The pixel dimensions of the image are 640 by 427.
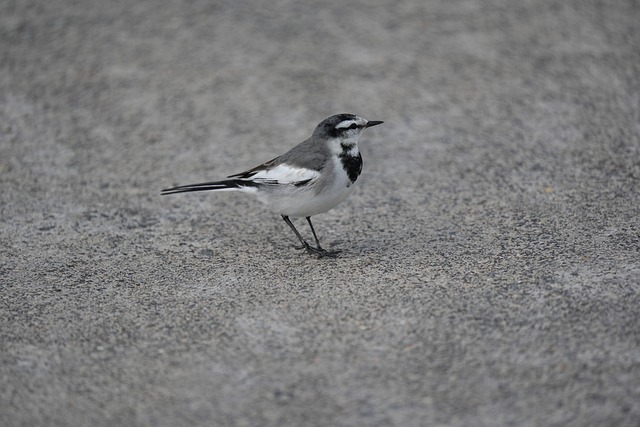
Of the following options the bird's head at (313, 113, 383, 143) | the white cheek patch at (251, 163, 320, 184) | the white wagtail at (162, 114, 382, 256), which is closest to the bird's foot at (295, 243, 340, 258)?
the white wagtail at (162, 114, 382, 256)

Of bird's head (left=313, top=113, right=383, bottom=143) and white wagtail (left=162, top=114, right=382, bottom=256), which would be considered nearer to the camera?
white wagtail (left=162, top=114, right=382, bottom=256)

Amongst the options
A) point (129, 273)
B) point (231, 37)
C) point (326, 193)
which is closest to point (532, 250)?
point (326, 193)

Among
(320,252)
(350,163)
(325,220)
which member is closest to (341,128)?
(350,163)

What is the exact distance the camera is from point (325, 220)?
677 centimetres

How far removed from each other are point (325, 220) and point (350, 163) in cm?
99

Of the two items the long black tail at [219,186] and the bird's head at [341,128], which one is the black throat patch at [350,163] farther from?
the long black tail at [219,186]

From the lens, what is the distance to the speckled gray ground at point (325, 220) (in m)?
4.37

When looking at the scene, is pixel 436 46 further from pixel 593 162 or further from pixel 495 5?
pixel 593 162

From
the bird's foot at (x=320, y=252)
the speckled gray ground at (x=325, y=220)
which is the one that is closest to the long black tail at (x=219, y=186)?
the speckled gray ground at (x=325, y=220)

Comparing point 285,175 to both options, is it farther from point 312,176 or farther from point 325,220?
point 325,220

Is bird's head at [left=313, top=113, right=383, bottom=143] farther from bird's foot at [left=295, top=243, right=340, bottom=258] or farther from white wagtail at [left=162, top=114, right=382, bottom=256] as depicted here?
bird's foot at [left=295, top=243, right=340, bottom=258]

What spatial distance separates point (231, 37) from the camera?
9711mm

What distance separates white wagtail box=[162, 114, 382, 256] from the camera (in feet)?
19.0

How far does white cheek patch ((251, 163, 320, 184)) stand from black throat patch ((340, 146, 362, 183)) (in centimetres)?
23
